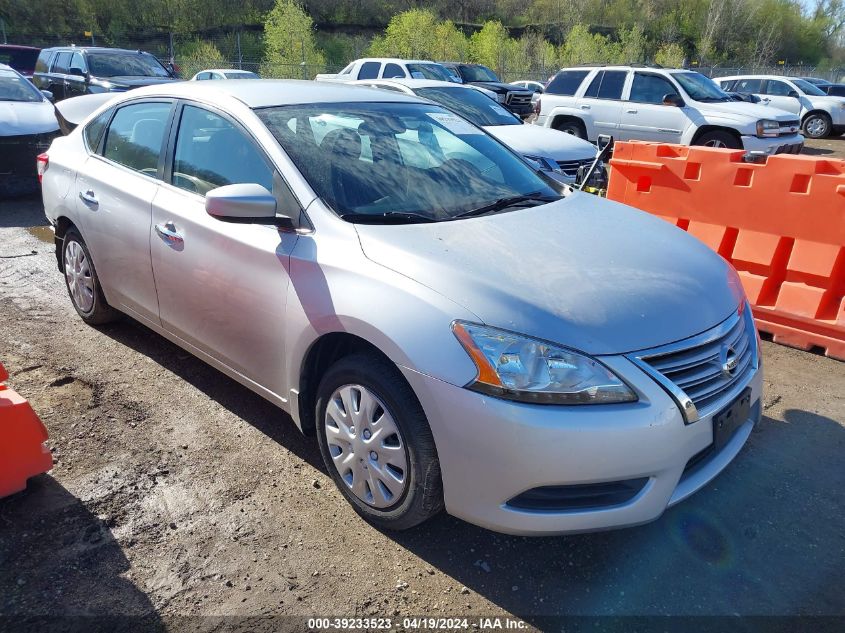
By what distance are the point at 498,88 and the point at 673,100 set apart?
10107 millimetres

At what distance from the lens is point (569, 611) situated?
2338 mm

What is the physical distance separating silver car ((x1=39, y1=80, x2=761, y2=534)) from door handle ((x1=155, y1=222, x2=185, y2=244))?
0.01 m

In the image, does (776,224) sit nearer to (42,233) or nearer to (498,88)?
(42,233)

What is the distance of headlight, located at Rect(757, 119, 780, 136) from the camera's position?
11438mm

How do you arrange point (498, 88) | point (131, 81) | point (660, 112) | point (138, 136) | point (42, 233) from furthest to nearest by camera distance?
point (498, 88), point (131, 81), point (660, 112), point (42, 233), point (138, 136)

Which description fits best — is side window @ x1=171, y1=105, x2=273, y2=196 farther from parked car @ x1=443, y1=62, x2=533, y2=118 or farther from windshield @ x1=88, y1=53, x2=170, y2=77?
parked car @ x1=443, y1=62, x2=533, y2=118

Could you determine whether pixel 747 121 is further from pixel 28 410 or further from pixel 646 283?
pixel 28 410

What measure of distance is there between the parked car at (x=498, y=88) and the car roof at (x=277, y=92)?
17294 mm

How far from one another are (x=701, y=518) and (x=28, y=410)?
2.98 meters

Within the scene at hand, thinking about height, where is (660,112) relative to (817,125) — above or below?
above

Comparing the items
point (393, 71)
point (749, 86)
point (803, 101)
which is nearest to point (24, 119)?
point (393, 71)

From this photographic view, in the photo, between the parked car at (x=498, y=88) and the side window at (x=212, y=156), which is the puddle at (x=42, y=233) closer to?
the side window at (x=212, y=156)

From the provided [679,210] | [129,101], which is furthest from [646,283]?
[129,101]

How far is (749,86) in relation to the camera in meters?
20.5
